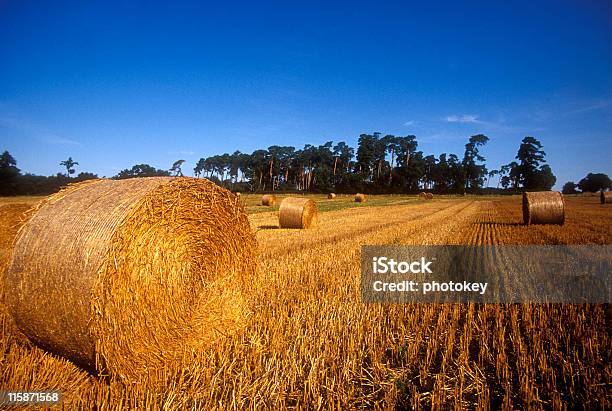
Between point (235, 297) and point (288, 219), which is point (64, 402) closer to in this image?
point (235, 297)

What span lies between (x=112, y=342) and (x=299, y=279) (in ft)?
12.5

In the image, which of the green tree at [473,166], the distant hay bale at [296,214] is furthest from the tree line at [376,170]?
the distant hay bale at [296,214]

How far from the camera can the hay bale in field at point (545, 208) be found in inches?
626

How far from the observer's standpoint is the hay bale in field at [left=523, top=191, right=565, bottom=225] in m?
15.9

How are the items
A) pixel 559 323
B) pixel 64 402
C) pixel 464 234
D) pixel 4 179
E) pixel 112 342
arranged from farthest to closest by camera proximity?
pixel 4 179 < pixel 464 234 < pixel 559 323 < pixel 112 342 < pixel 64 402

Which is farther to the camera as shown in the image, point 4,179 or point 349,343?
point 4,179

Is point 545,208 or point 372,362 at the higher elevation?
point 545,208

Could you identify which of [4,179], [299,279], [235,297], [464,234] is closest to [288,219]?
[464,234]

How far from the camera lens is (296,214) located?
50.4 ft

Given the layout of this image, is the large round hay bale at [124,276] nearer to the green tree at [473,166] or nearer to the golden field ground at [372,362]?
the golden field ground at [372,362]

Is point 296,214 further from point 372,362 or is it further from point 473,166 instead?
point 473,166

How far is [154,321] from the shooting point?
3.80 m

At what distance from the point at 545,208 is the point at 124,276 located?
1727cm

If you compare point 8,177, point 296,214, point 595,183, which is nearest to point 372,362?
point 296,214
